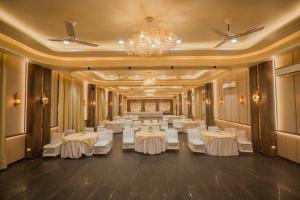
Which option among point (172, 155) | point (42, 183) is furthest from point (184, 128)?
point (42, 183)

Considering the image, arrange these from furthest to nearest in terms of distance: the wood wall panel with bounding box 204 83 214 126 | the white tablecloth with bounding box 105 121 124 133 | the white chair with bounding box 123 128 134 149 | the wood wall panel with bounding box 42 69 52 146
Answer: the white tablecloth with bounding box 105 121 124 133 < the wood wall panel with bounding box 204 83 214 126 < the white chair with bounding box 123 128 134 149 < the wood wall panel with bounding box 42 69 52 146

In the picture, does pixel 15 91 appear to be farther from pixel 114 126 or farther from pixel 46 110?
pixel 114 126

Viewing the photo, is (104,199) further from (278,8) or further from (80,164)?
(278,8)

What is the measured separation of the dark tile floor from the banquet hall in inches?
1.1

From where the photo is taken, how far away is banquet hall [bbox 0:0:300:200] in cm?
371

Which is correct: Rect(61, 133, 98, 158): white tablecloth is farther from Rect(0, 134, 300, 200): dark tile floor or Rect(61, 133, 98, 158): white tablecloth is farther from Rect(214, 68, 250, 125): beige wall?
Rect(214, 68, 250, 125): beige wall

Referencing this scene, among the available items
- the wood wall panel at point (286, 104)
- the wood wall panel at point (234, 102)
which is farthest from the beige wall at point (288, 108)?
the wood wall panel at point (234, 102)

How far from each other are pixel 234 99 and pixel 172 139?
4.17 meters

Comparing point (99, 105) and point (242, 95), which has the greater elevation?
point (242, 95)

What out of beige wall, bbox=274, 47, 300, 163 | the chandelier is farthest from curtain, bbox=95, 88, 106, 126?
beige wall, bbox=274, 47, 300, 163

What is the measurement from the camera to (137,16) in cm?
403

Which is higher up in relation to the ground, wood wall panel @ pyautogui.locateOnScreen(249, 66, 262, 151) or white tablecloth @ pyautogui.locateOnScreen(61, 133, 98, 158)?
wood wall panel @ pyautogui.locateOnScreen(249, 66, 262, 151)

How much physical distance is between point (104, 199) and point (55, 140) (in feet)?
14.2

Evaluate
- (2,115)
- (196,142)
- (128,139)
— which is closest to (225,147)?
(196,142)
